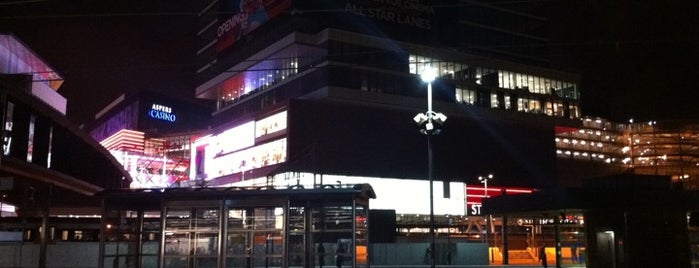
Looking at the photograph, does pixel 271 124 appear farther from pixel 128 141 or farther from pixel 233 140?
pixel 128 141

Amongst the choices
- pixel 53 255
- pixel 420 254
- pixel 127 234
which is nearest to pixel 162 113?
pixel 420 254

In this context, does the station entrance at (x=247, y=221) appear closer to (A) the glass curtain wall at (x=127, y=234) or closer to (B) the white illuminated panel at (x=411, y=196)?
(A) the glass curtain wall at (x=127, y=234)

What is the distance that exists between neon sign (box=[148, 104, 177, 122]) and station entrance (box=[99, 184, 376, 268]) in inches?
5328

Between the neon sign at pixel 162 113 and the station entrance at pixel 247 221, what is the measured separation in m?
135

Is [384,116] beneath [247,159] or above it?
above

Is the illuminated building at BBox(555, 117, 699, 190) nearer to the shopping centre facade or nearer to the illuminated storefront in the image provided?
the shopping centre facade

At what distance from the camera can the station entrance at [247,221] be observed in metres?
18.9

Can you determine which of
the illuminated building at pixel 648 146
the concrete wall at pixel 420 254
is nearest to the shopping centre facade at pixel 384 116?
the concrete wall at pixel 420 254

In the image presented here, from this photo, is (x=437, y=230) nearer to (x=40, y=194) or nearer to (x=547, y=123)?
(x=547, y=123)

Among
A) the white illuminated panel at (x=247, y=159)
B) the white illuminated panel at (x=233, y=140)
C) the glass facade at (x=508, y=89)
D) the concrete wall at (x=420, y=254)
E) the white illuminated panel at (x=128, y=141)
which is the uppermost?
the glass facade at (x=508, y=89)

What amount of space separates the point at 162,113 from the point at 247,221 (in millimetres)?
140068

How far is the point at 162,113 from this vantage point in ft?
504

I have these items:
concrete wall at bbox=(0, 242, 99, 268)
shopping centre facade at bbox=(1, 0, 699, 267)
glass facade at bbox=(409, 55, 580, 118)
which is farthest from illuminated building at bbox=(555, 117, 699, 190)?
concrete wall at bbox=(0, 242, 99, 268)

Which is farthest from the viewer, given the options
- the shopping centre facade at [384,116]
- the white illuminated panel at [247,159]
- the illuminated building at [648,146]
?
the illuminated building at [648,146]
